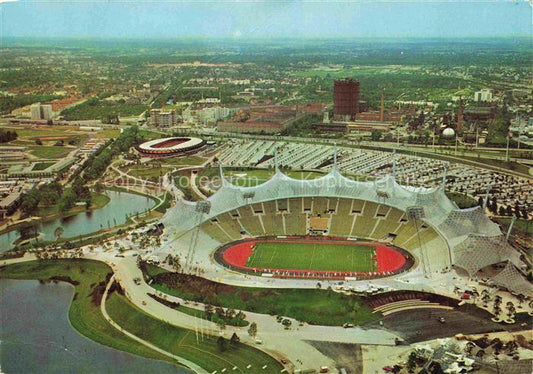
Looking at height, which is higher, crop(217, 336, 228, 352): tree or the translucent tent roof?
the translucent tent roof

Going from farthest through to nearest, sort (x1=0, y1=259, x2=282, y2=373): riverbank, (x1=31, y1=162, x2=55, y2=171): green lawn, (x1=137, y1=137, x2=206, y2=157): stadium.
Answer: (x1=137, y1=137, x2=206, y2=157): stadium < (x1=31, y1=162, x2=55, y2=171): green lawn < (x1=0, y1=259, x2=282, y2=373): riverbank

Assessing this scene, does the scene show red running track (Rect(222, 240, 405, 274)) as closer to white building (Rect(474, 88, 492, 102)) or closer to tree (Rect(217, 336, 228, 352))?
tree (Rect(217, 336, 228, 352))

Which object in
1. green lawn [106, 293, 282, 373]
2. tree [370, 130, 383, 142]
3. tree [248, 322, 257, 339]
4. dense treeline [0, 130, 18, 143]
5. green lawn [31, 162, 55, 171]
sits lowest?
green lawn [106, 293, 282, 373]

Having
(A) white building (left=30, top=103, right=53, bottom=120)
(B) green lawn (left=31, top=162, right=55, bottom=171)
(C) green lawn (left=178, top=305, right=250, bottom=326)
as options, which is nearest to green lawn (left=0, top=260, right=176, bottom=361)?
(C) green lawn (left=178, top=305, right=250, bottom=326)

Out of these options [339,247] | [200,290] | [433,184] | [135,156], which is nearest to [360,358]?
[200,290]

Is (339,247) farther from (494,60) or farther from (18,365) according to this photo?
(494,60)

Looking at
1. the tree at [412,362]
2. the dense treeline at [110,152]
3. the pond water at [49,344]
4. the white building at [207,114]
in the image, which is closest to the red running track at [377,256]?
the pond water at [49,344]
